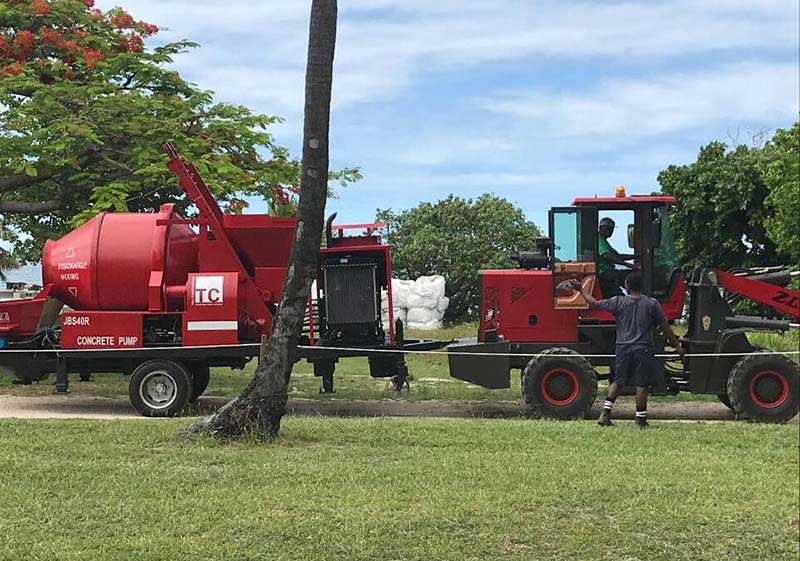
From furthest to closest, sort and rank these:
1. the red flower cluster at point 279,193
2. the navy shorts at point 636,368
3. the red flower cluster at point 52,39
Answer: the red flower cluster at point 52,39
the red flower cluster at point 279,193
the navy shorts at point 636,368

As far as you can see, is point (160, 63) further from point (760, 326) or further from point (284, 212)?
point (760, 326)

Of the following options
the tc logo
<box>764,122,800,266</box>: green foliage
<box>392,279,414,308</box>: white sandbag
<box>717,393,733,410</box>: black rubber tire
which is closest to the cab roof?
<box>717,393,733,410</box>: black rubber tire

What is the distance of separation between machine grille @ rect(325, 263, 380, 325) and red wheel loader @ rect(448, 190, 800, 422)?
1304 millimetres

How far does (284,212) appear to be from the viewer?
55.7 ft

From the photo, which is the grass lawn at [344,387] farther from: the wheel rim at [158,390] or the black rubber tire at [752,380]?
the black rubber tire at [752,380]

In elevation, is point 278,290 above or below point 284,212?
below

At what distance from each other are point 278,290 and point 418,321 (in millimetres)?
25426

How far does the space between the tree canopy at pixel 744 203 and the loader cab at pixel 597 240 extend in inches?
10.0

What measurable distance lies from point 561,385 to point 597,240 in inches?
72.2

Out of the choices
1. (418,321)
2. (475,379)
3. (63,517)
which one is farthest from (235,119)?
(418,321)

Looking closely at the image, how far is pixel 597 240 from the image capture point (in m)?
11.3

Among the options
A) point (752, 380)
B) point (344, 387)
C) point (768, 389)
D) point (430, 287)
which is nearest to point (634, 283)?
point (752, 380)

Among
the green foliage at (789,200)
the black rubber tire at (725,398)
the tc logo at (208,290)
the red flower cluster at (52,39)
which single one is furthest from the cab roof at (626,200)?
the red flower cluster at (52,39)

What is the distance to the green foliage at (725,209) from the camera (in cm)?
353
